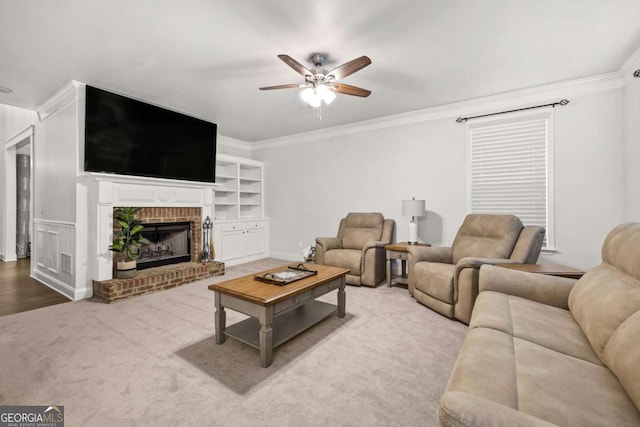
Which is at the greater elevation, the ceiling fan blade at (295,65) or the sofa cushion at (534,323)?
the ceiling fan blade at (295,65)

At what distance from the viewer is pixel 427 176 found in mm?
4145

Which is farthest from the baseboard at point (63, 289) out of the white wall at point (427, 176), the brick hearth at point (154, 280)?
the white wall at point (427, 176)

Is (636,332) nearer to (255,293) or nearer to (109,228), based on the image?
(255,293)

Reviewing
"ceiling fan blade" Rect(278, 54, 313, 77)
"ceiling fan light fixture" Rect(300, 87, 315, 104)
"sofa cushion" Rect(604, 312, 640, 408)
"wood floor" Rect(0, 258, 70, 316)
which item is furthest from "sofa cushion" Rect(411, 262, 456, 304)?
"wood floor" Rect(0, 258, 70, 316)

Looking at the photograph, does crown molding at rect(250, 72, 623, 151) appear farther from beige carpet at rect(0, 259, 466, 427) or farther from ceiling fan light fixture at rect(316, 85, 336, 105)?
beige carpet at rect(0, 259, 466, 427)

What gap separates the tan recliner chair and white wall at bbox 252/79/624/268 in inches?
30.0

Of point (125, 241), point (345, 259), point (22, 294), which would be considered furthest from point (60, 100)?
point (345, 259)

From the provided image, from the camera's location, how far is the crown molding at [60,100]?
322 centimetres

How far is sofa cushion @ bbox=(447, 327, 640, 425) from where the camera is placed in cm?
84

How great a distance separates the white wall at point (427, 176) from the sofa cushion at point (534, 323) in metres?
2.13

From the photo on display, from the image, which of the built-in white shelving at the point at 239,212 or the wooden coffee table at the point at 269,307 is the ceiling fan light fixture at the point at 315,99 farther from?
the built-in white shelving at the point at 239,212

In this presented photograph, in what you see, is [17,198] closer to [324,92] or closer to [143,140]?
[143,140]

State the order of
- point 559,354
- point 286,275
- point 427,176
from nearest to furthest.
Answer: point 559,354 → point 286,275 → point 427,176

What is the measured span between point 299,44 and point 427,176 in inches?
104
